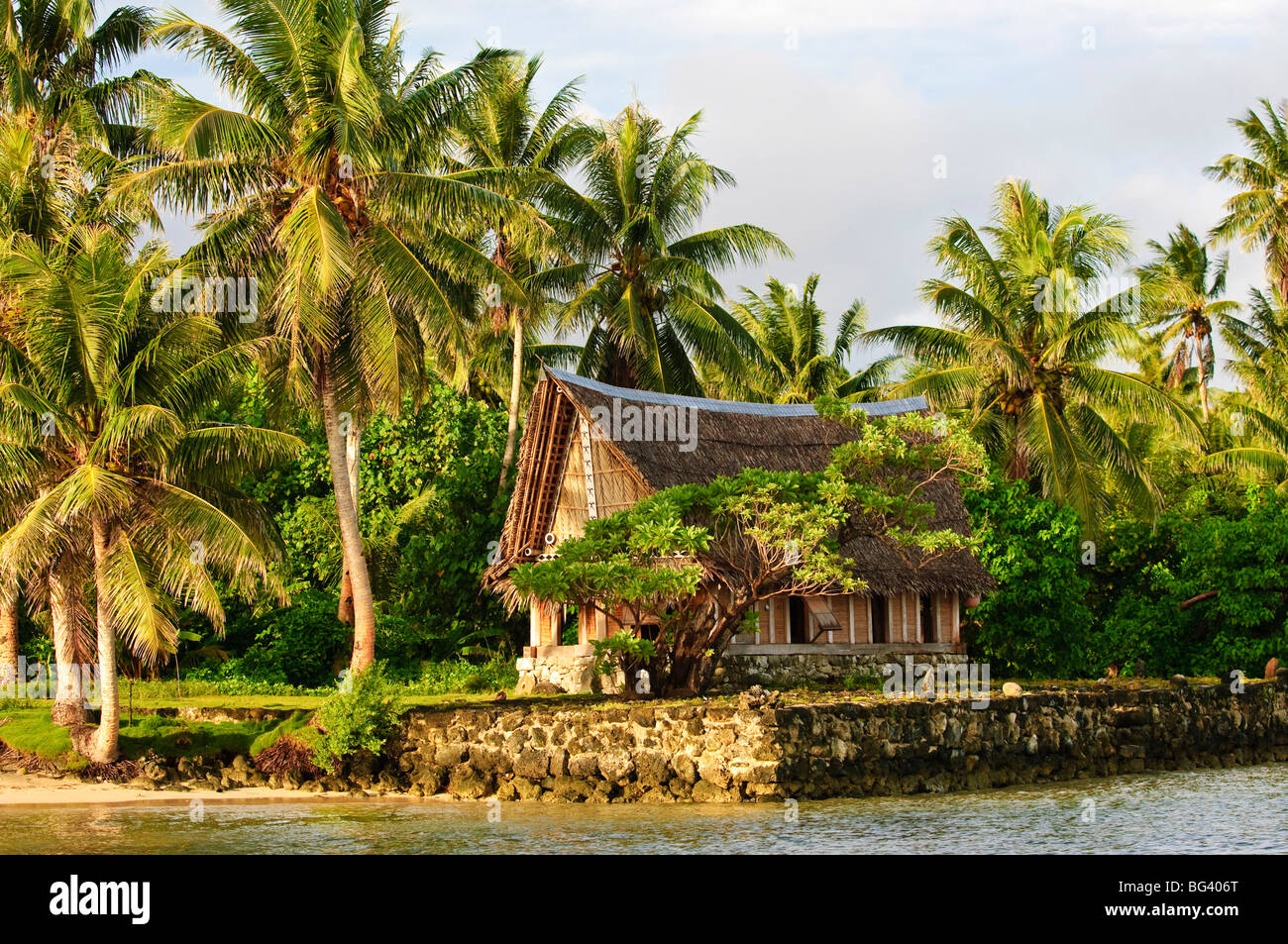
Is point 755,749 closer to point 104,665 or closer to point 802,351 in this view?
point 104,665

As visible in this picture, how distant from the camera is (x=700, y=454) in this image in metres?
25.5

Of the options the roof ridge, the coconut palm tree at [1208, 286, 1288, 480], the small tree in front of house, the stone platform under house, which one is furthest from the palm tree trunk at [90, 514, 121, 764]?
the coconut palm tree at [1208, 286, 1288, 480]

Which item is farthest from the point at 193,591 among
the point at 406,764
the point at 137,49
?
the point at 137,49

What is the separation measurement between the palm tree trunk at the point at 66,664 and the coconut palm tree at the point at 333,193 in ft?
13.7

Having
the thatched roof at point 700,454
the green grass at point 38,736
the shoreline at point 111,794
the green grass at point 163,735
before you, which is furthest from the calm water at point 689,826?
the thatched roof at point 700,454

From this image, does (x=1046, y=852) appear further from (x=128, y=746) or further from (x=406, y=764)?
(x=128, y=746)

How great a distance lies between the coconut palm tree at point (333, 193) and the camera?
66.1 feet

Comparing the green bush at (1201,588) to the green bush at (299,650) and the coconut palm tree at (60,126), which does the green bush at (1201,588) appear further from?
the coconut palm tree at (60,126)

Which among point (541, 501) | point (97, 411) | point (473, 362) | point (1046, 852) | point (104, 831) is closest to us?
point (1046, 852)

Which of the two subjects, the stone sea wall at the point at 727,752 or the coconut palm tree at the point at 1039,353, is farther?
the coconut palm tree at the point at 1039,353

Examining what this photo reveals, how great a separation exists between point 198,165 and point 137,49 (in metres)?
9.13

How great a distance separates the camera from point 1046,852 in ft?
49.3

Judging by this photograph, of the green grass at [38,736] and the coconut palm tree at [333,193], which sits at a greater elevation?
the coconut palm tree at [333,193]

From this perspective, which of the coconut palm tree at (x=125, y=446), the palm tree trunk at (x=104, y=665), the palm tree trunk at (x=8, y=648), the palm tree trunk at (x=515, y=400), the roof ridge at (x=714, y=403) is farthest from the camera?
the palm tree trunk at (x=515, y=400)
